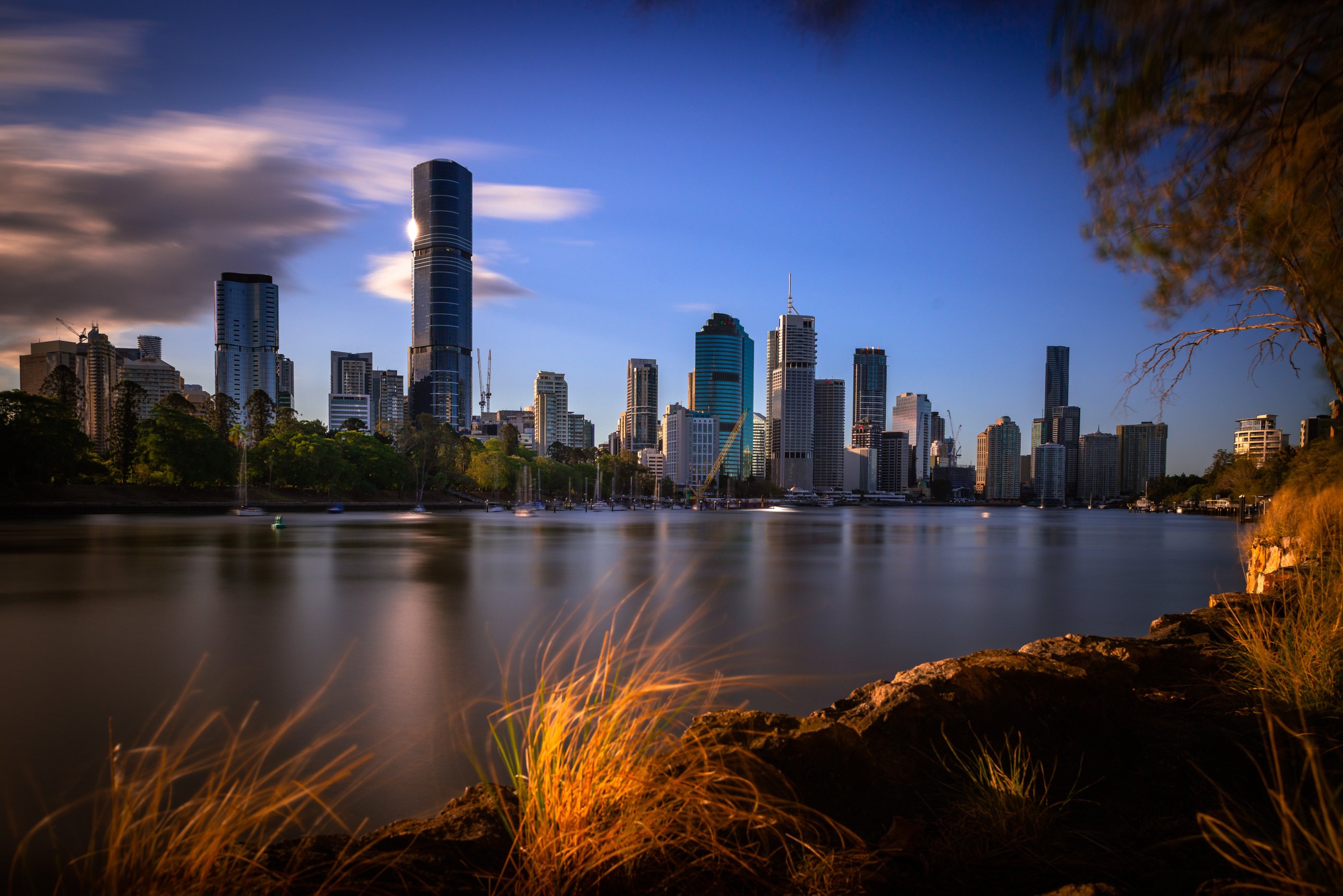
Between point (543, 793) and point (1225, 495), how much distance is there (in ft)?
473

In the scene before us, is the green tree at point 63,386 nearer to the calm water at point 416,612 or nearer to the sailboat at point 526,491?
the calm water at point 416,612

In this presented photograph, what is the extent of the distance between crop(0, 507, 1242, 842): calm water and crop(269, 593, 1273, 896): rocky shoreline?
379 cm

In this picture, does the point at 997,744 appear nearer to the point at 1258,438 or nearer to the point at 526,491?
the point at 526,491

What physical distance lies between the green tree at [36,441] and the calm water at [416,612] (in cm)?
1676

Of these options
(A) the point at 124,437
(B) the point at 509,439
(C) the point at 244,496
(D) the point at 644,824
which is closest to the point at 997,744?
(D) the point at 644,824

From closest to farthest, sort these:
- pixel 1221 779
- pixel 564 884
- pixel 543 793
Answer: pixel 564 884 < pixel 543 793 < pixel 1221 779

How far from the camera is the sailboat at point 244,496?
6738cm

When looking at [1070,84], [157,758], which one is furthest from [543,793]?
[157,758]

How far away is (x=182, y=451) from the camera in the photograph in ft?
232

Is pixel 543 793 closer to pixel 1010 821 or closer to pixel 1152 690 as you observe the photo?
pixel 1010 821

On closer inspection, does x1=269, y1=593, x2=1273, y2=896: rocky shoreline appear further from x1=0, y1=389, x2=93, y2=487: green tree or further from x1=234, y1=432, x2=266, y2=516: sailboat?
x1=0, y1=389, x2=93, y2=487: green tree

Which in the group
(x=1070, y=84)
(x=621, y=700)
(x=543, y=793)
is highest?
(x=1070, y=84)

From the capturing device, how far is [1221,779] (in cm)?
420

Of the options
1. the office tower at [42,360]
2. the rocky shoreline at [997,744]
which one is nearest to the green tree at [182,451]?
the rocky shoreline at [997,744]
